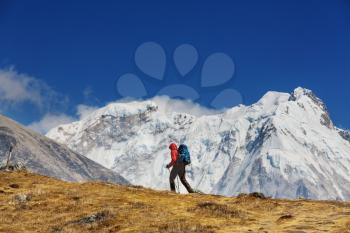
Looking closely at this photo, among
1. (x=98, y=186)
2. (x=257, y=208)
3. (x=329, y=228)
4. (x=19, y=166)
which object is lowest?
(x=329, y=228)

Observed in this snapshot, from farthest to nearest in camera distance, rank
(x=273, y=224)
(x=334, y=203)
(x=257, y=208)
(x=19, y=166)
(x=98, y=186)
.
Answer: (x=19, y=166) < (x=98, y=186) < (x=334, y=203) < (x=257, y=208) < (x=273, y=224)

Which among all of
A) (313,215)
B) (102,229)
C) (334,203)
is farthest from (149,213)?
(334,203)

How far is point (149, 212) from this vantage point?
1152 inches

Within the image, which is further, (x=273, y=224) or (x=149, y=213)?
(x=149, y=213)

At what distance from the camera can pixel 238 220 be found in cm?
2723

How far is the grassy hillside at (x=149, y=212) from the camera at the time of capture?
25609 mm

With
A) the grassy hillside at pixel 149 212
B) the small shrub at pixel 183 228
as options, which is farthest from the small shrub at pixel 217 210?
the small shrub at pixel 183 228

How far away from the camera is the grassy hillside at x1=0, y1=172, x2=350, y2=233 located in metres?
25.6

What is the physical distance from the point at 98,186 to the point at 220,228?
629 inches

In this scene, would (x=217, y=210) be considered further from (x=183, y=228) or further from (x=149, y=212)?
(x=183, y=228)

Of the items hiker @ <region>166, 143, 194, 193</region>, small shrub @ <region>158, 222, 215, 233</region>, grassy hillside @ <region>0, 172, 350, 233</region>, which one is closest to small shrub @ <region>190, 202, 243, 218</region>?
grassy hillside @ <region>0, 172, 350, 233</region>

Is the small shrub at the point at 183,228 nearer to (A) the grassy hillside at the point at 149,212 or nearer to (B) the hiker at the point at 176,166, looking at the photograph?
(A) the grassy hillside at the point at 149,212

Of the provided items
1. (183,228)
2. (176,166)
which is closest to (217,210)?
(183,228)

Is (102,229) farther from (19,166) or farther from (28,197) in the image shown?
(19,166)
